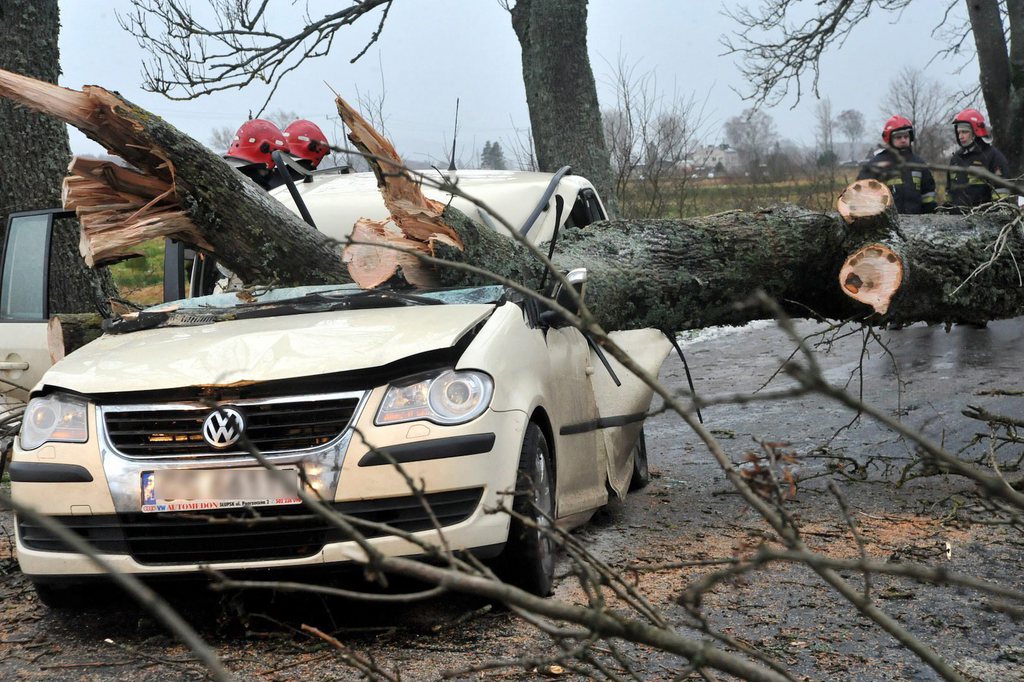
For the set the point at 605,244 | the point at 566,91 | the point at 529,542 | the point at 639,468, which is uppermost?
the point at 566,91

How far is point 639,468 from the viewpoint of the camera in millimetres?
6297

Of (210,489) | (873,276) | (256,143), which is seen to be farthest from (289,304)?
(256,143)

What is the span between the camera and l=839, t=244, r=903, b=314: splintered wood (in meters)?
5.50

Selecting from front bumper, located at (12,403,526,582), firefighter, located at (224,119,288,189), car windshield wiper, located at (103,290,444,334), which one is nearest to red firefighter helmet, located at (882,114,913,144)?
firefighter, located at (224,119,288,189)

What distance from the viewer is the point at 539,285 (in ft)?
17.0

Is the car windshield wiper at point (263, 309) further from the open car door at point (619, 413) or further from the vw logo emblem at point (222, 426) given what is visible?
the open car door at point (619, 413)

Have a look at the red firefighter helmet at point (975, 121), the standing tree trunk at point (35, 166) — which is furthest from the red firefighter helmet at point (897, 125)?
the standing tree trunk at point (35, 166)

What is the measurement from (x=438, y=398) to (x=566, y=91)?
8.12 metres

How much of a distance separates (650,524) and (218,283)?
2.44 metres

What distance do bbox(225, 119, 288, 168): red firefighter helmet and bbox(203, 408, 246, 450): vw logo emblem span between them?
421 centimetres

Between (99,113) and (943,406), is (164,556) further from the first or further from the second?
(943,406)

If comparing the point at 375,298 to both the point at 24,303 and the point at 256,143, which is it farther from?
the point at 256,143

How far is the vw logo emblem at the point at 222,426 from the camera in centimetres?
369

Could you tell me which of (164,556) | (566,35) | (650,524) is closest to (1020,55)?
(566,35)
